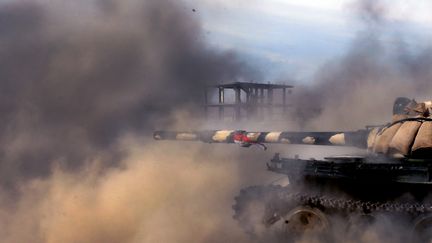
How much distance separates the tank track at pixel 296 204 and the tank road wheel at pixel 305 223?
10 cm

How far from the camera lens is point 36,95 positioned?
45.3 feet

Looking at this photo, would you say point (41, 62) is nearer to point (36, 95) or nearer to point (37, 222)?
point (36, 95)

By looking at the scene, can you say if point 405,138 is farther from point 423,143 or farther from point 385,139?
point 385,139

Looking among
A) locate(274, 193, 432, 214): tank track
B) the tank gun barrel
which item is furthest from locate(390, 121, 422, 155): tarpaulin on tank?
the tank gun barrel

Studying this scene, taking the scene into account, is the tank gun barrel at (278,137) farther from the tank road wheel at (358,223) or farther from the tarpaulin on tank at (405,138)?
the tank road wheel at (358,223)

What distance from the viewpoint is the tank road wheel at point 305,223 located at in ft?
28.4

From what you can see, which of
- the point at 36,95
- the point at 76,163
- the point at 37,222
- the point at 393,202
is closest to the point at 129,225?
the point at 37,222

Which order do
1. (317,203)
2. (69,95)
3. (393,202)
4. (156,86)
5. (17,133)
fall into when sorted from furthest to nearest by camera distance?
(156,86), (69,95), (17,133), (317,203), (393,202)

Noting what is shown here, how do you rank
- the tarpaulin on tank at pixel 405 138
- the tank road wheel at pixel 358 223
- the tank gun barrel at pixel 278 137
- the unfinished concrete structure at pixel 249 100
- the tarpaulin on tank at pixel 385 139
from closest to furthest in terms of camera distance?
the tarpaulin on tank at pixel 405 138 < the tank road wheel at pixel 358 223 < the tarpaulin on tank at pixel 385 139 < the tank gun barrel at pixel 278 137 < the unfinished concrete structure at pixel 249 100

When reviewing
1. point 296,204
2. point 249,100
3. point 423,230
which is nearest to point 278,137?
point 296,204

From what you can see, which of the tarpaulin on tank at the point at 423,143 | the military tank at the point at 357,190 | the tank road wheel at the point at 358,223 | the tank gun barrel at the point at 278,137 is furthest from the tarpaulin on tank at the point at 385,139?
the tank road wheel at the point at 358,223

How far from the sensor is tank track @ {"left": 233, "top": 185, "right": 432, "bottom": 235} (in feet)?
25.7

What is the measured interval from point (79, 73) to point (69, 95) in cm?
73

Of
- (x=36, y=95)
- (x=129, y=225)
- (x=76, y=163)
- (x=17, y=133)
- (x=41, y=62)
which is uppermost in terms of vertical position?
(x=41, y=62)
